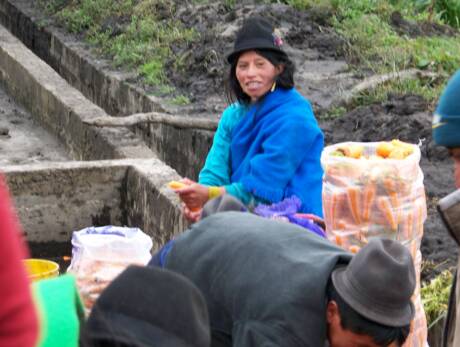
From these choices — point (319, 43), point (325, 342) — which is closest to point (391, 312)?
point (325, 342)

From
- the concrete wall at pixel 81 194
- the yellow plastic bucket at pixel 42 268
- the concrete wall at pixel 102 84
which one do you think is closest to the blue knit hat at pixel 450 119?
the yellow plastic bucket at pixel 42 268

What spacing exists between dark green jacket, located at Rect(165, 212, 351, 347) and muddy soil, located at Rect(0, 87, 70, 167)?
5.48m

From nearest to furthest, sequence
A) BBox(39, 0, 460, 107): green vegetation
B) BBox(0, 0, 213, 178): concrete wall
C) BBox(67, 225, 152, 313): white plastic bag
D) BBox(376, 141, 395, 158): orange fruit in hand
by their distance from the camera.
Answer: BBox(376, 141, 395, 158): orange fruit in hand
BBox(67, 225, 152, 313): white plastic bag
BBox(0, 0, 213, 178): concrete wall
BBox(39, 0, 460, 107): green vegetation

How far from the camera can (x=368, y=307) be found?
11.4 feet

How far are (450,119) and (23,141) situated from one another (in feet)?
23.8

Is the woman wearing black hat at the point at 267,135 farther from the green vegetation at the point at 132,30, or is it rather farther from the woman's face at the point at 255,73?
the green vegetation at the point at 132,30

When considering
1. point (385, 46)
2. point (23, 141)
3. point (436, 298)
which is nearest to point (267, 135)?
point (436, 298)

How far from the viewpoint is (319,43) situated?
11.7m

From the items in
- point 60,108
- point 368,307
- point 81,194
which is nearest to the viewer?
point 368,307

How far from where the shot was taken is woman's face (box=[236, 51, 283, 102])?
17.5 feet

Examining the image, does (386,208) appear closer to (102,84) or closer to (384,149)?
(384,149)

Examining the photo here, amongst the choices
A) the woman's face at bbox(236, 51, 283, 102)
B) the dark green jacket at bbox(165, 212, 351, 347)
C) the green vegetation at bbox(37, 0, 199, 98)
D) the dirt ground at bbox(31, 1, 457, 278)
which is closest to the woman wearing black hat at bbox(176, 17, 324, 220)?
the woman's face at bbox(236, 51, 283, 102)

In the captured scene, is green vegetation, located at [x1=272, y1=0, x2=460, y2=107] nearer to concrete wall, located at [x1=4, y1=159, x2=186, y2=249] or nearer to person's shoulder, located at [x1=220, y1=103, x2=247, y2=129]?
concrete wall, located at [x1=4, y1=159, x2=186, y2=249]

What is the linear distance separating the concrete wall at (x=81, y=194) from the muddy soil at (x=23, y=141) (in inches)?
74.7
